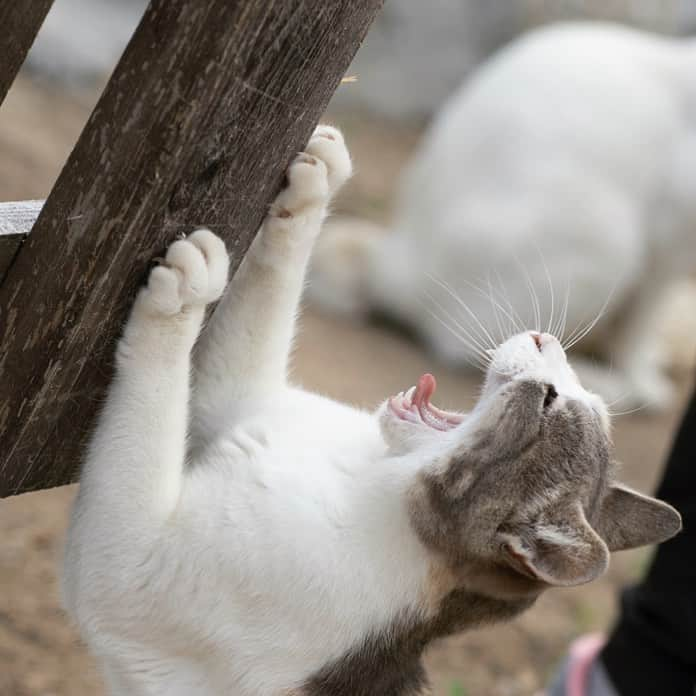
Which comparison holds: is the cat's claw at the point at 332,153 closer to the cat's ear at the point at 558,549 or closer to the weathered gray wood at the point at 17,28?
the weathered gray wood at the point at 17,28

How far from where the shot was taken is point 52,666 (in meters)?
2.75

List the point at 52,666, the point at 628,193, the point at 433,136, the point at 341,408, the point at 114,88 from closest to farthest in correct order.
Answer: the point at 114,88 < the point at 341,408 < the point at 52,666 < the point at 628,193 < the point at 433,136

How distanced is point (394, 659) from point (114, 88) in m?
1.03

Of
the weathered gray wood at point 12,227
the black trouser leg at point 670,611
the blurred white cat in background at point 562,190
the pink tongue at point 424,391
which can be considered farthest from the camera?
the blurred white cat in background at point 562,190

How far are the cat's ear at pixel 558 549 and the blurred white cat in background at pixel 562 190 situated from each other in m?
3.00

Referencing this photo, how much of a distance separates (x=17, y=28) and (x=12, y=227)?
0.27 metres

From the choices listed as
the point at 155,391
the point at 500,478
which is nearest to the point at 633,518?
the point at 500,478

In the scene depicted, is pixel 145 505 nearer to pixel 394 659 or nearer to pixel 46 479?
pixel 46 479

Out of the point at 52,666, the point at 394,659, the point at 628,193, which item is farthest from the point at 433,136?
the point at 394,659

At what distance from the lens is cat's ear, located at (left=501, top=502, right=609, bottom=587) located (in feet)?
5.63

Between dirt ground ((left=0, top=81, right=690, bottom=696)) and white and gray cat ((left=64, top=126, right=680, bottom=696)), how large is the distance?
0.33 m

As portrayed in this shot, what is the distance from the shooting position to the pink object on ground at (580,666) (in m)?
2.94

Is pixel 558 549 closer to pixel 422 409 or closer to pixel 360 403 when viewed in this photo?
pixel 422 409

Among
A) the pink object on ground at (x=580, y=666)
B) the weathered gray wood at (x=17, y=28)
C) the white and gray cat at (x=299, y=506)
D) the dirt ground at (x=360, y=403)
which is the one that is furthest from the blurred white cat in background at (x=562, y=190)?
the weathered gray wood at (x=17, y=28)
